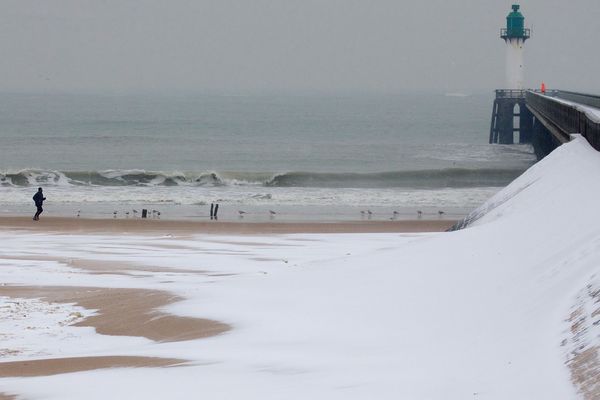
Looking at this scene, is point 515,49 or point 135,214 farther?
point 515,49

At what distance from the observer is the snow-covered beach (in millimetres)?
8242

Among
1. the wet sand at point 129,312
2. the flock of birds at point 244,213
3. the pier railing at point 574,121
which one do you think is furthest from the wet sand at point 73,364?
the flock of birds at point 244,213

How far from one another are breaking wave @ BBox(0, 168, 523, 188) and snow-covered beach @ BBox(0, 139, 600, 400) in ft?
90.3

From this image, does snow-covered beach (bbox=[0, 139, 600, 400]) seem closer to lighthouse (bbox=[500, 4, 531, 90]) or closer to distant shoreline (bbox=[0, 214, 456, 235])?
distant shoreline (bbox=[0, 214, 456, 235])

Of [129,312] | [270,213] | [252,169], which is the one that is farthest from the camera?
[252,169]

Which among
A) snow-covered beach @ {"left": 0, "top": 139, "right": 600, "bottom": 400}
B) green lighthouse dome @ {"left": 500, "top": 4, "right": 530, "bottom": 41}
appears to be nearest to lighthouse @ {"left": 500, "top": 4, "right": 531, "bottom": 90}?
green lighthouse dome @ {"left": 500, "top": 4, "right": 530, "bottom": 41}

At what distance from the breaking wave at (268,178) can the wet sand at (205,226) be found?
618 inches

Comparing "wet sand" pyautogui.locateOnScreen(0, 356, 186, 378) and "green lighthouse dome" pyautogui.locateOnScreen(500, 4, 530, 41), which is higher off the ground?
"green lighthouse dome" pyautogui.locateOnScreen(500, 4, 530, 41)

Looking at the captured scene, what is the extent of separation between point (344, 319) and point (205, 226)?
18.4 meters

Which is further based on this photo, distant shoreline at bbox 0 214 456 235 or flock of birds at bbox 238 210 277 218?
flock of birds at bbox 238 210 277 218

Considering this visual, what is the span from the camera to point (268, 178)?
161ft

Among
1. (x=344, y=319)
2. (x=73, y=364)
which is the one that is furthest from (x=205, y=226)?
(x=73, y=364)

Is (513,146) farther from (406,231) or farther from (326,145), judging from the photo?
(406,231)

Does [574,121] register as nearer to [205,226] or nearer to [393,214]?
[393,214]
